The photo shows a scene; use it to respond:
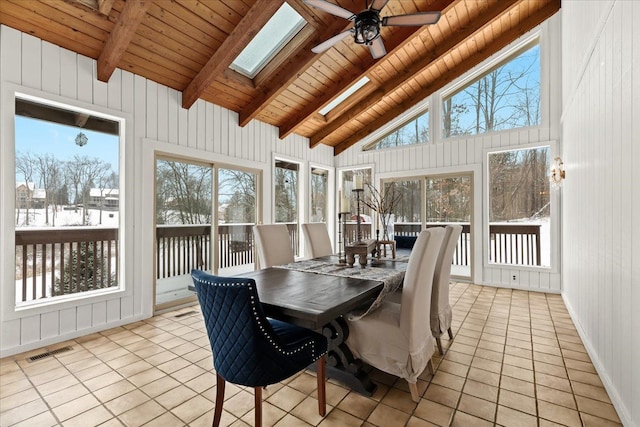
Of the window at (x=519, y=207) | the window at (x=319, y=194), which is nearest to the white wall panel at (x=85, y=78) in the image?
the window at (x=319, y=194)

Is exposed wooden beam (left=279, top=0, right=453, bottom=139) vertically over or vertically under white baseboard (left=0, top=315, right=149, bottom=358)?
over

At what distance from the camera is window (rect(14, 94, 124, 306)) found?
112 inches

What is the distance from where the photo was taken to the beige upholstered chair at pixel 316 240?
12.0 ft

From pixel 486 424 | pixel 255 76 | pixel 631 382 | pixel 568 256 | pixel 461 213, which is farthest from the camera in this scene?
pixel 461 213

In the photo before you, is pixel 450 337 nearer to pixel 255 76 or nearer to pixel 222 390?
pixel 222 390

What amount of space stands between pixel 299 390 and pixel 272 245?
1477mm

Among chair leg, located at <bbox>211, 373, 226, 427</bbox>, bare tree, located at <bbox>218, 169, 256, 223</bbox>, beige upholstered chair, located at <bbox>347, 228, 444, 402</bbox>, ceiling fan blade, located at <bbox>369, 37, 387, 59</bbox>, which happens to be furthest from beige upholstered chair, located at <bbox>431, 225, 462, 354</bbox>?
bare tree, located at <bbox>218, 169, 256, 223</bbox>

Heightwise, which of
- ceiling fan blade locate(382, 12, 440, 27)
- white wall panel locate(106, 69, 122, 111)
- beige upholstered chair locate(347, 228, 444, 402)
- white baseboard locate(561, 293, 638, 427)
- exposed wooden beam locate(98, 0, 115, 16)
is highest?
exposed wooden beam locate(98, 0, 115, 16)

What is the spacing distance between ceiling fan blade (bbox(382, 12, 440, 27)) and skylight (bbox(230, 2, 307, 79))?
4.66ft

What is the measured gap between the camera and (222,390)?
165cm

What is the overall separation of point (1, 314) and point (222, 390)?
2473 mm

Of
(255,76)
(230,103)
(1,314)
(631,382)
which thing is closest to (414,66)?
(255,76)

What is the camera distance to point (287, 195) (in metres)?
5.90

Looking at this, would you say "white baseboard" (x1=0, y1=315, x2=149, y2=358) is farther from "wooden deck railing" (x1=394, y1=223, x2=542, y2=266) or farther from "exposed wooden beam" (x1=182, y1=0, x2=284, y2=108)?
"wooden deck railing" (x1=394, y1=223, x2=542, y2=266)
